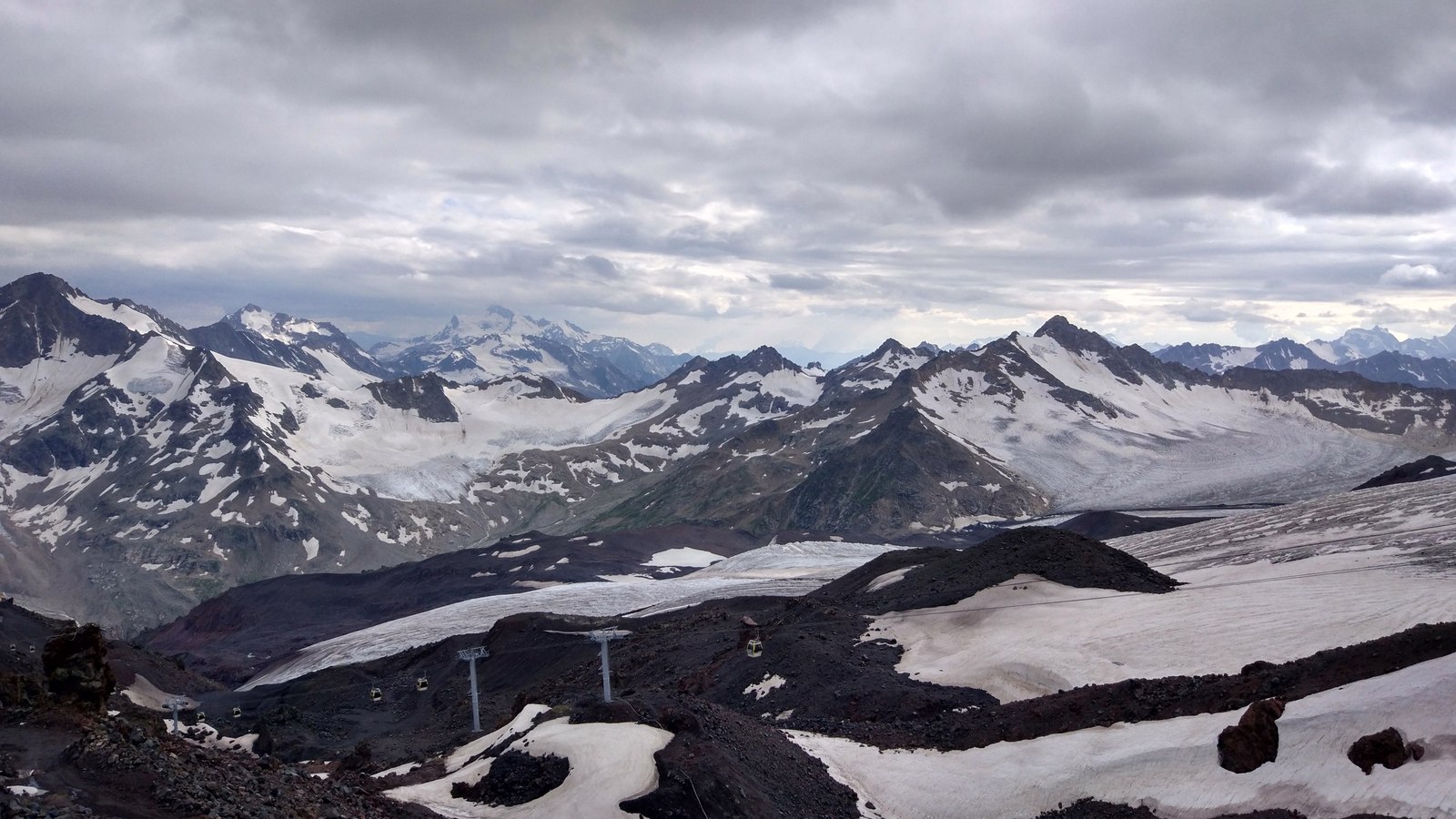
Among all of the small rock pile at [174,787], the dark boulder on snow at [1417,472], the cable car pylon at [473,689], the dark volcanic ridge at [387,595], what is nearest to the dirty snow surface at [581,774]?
the small rock pile at [174,787]

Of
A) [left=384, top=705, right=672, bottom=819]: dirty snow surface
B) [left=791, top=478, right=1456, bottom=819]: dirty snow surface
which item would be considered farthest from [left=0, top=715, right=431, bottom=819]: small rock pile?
[left=791, top=478, right=1456, bottom=819]: dirty snow surface

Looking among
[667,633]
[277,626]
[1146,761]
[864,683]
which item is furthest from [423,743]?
[277,626]

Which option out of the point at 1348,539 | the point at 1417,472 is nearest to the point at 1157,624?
the point at 1348,539

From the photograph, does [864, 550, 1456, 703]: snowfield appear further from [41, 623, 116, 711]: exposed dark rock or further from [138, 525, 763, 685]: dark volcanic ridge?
[138, 525, 763, 685]: dark volcanic ridge

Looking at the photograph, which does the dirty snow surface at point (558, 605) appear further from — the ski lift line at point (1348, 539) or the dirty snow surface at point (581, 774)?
the dirty snow surface at point (581, 774)

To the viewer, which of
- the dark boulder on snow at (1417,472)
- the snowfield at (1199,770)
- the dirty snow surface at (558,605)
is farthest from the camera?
the dark boulder on snow at (1417,472)
